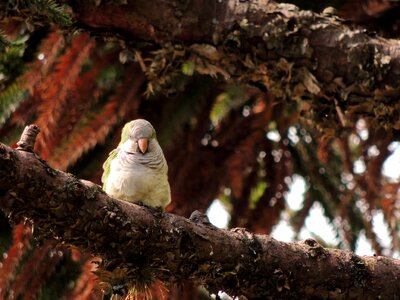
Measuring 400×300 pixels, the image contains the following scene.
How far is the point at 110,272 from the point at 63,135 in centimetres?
119

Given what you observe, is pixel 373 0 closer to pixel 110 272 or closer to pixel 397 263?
pixel 397 263

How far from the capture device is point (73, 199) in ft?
5.59

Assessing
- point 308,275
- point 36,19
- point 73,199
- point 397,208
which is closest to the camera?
point 73,199

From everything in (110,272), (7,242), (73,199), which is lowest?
(7,242)

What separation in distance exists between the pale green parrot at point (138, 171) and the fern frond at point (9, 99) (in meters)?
0.57

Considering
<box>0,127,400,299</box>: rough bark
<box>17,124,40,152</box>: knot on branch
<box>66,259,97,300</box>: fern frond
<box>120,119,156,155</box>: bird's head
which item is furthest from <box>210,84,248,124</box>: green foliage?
<box>17,124,40,152</box>: knot on branch

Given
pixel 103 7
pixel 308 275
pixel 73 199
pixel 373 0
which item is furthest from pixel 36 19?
pixel 373 0

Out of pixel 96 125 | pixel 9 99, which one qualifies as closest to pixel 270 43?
pixel 96 125

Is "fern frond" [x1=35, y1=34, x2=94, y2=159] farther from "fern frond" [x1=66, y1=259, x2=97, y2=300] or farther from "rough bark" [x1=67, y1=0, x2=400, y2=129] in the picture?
"fern frond" [x1=66, y1=259, x2=97, y2=300]

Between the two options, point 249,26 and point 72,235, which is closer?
point 72,235

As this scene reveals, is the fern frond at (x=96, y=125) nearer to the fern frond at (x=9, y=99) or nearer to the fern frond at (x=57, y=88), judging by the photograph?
the fern frond at (x=57, y=88)

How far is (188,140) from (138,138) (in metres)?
0.93

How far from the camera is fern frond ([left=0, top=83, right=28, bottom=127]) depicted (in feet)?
9.93

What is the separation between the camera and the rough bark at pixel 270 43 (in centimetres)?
269
